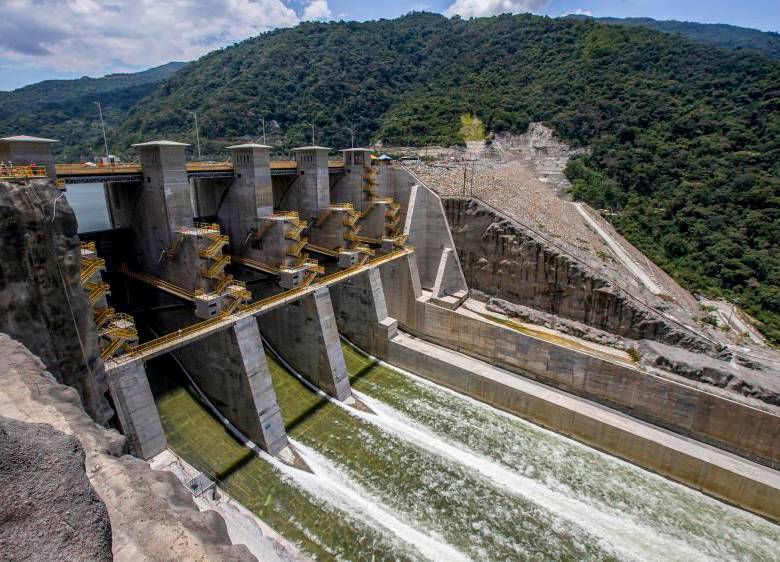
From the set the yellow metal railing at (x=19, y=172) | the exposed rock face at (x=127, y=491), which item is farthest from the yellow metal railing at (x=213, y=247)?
the exposed rock face at (x=127, y=491)

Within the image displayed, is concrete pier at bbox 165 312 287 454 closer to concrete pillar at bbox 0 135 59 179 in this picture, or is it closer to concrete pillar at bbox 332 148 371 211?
concrete pillar at bbox 0 135 59 179

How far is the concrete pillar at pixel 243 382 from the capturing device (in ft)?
56.0

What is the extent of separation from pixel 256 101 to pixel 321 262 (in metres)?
65.1

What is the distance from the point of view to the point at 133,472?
5562mm

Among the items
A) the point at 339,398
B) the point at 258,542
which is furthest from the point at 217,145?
the point at 258,542

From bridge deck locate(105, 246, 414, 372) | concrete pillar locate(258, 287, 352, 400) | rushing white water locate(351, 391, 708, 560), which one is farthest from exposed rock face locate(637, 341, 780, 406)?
bridge deck locate(105, 246, 414, 372)

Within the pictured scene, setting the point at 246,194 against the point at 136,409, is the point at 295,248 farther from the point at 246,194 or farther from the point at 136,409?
the point at 136,409

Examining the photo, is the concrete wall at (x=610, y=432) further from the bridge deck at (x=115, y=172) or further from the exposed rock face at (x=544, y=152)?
the exposed rock face at (x=544, y=152)

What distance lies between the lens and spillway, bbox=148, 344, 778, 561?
14602 mm

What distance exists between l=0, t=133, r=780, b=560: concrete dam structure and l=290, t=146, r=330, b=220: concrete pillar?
0.09 meters

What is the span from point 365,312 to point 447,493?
1206 cm

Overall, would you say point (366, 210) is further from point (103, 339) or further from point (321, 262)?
point (103, 339)

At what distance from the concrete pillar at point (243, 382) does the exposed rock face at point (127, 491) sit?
10.3 meters

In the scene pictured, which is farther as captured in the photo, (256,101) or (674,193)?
(256,101)
